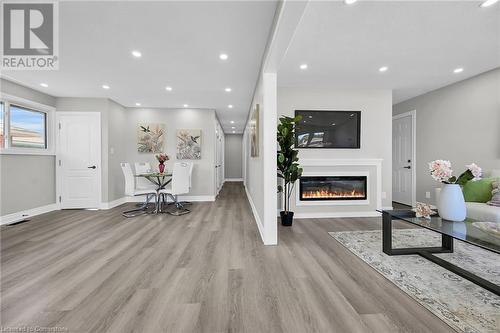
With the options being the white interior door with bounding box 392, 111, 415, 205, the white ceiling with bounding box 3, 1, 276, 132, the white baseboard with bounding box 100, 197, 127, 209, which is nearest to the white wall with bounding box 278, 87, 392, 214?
the white ceiling with bounding box 3, 1, 276, 132

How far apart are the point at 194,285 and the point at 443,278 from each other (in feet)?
7.00

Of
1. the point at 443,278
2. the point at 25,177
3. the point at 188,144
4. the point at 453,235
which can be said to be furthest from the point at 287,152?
the point at 25,177

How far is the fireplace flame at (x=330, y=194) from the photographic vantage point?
3.92 meters

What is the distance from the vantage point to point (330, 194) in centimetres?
396

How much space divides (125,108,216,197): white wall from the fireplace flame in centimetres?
272

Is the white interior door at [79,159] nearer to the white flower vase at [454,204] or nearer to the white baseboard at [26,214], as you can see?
the white baseboard at [26,214]

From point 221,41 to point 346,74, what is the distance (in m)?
2.20

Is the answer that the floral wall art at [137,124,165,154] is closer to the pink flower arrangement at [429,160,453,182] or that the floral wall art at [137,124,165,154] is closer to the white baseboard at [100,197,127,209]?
the white baseboard at [100,197,127,209]

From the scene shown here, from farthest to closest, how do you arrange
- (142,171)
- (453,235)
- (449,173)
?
(142,171), (449,173), (453,235)

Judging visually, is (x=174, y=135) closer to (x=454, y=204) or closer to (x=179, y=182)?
(x=179, y=182)

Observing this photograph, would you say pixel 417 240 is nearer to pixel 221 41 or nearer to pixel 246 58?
pixel 246 58

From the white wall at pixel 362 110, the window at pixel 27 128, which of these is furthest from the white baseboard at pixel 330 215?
the window at pixel 27 128

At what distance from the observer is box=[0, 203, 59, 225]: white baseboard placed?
3.48 metres

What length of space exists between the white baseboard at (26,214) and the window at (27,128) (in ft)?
4.05
